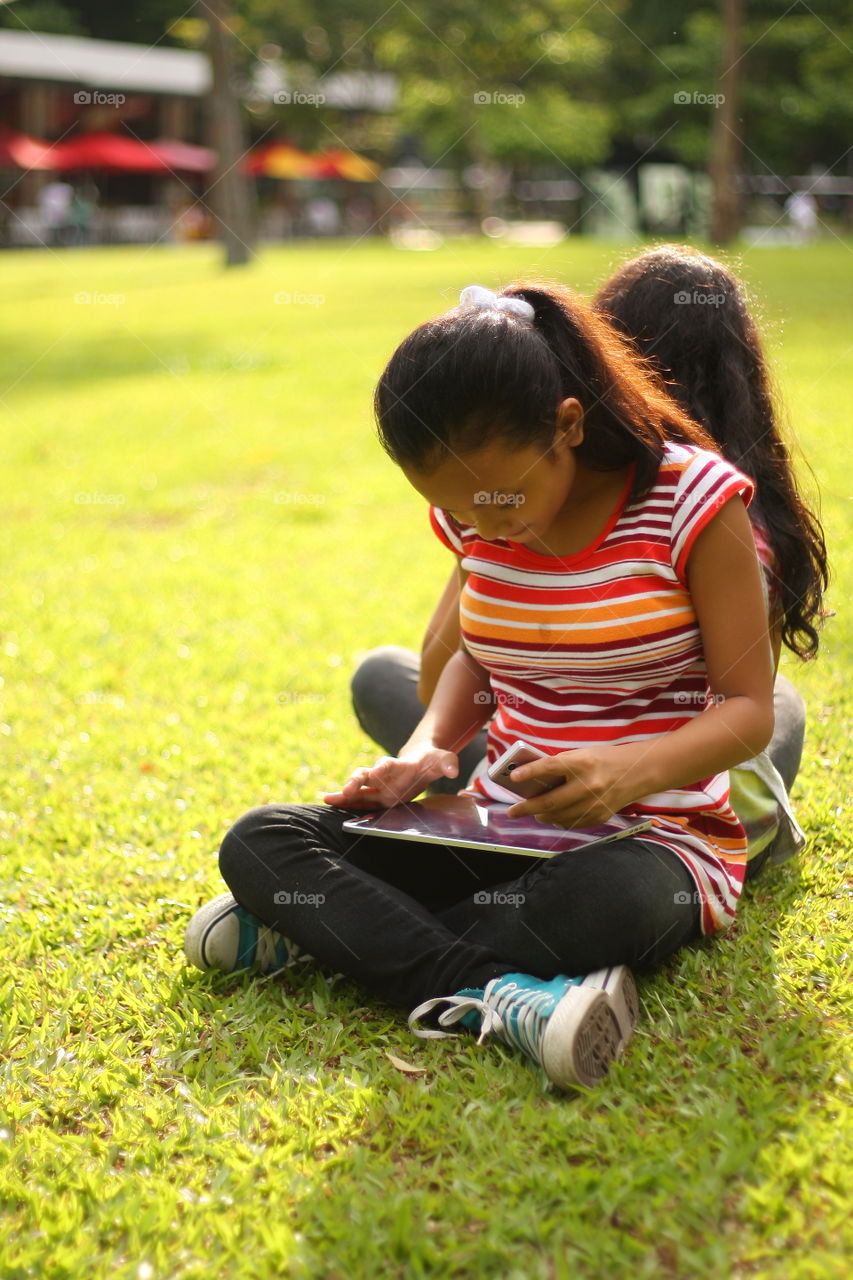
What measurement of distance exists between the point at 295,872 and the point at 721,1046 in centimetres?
72

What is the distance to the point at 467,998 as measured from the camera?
1955 millimetres

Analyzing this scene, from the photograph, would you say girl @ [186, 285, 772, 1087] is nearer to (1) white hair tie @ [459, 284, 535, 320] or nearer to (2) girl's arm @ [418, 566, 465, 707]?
(1) white hair tie @ [459, 284, 535, 320]

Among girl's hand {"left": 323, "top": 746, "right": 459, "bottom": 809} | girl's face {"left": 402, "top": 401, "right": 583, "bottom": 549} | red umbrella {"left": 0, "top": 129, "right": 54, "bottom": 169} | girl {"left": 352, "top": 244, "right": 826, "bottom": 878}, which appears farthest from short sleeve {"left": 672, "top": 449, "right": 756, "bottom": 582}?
red umbrella {"left": 0, "top": 129, "right": 54, "bottom": 169}

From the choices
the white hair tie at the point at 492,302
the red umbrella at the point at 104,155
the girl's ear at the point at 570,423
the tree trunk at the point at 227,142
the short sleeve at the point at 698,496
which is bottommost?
the red umbrella at the point at 104,155

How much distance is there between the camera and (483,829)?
201cm

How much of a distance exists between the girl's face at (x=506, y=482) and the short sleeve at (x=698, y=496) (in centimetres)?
18

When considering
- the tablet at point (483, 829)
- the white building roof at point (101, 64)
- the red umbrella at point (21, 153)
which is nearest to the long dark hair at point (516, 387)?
the tablet at point (483, 829)

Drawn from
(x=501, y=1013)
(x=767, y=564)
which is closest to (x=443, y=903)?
(x=501, y=1013)

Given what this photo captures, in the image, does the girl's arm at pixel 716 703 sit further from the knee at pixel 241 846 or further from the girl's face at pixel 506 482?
the knee at pixel 241 846

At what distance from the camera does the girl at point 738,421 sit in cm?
229

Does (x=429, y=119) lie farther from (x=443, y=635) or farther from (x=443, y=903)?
(x=443, y=903)

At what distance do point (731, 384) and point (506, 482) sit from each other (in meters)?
0.67

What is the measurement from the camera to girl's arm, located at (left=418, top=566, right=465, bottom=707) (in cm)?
239

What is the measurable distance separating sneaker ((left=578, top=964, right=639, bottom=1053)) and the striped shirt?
0.64 feet
